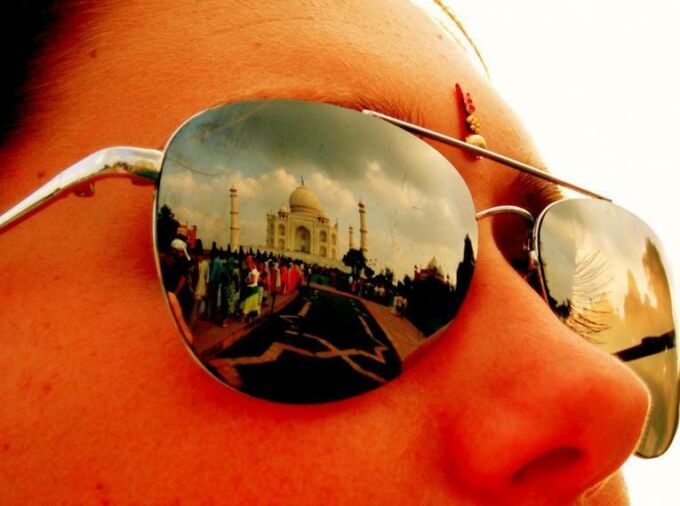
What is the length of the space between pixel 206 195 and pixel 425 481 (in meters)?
0.49

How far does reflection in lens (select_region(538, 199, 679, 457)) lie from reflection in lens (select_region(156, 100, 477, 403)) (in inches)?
19.3

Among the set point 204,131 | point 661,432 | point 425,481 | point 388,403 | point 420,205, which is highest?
point 204,131

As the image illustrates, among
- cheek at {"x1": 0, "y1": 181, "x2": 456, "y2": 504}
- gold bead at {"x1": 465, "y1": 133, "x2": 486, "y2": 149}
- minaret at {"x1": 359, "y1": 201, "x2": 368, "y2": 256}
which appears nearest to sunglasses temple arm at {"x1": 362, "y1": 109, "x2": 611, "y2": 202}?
gold bead at {"x1": 465, "y1": 133, "x2": 486, "y2": 149}

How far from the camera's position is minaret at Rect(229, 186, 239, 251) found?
59 centimetres

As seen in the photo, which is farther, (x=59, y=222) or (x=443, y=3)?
(x=443, y=3)

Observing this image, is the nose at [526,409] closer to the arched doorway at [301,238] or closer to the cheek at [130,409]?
the cheek at [130,409]

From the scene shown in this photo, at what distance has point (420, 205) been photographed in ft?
2.35

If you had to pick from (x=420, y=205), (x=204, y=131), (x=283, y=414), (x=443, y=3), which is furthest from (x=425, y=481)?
(x=443, y=3)

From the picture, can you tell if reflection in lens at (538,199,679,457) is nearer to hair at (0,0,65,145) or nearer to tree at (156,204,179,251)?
tree at (156,204,179,251)

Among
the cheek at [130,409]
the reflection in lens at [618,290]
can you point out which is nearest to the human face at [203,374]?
the cheek at [130,409]

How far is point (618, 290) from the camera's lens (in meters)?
1.15

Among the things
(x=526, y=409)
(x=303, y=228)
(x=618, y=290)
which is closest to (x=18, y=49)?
(x=303, y=228)

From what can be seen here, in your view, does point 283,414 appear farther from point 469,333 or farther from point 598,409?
point 598,409

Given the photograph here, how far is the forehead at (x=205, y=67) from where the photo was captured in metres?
0.70
